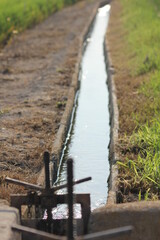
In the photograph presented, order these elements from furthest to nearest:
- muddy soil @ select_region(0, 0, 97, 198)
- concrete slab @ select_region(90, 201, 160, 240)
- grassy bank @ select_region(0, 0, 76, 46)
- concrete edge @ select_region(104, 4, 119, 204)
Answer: grassy bank @ select_region(0, 0, 76, 46) → muddy soil @ select_region(0, 0, 97, 198) → concrete edge @ select_region(104, 4, 119, 204) → concrete slab @ select_region(90, 201, 160, 240)

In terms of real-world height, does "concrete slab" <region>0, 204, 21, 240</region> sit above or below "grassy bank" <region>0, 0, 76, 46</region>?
below

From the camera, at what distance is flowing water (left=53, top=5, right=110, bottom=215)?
19.1 ft

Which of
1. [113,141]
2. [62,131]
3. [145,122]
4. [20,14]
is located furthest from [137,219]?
[20,14]

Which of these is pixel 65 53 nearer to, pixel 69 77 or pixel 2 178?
pixel 69 77

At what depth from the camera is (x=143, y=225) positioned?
3844mm

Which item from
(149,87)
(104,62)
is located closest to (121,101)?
(149,87)

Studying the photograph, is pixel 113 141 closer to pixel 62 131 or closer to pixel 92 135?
pixel 62 131

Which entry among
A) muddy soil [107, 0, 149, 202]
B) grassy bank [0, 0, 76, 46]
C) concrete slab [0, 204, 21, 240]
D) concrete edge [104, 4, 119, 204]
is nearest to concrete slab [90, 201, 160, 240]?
concrete slab [0, 204, 21, 240]

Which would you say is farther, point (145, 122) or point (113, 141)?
point (145, 122)

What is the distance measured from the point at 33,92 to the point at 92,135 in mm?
2050

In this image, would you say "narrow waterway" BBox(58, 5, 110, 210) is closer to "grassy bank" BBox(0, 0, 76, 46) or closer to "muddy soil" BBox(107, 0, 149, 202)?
"muddy soil" BBox(107, 0, 149, 202)

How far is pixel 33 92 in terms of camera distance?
9.21m

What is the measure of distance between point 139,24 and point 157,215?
1150 cm

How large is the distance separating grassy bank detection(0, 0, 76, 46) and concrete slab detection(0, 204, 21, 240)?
34.2ft
